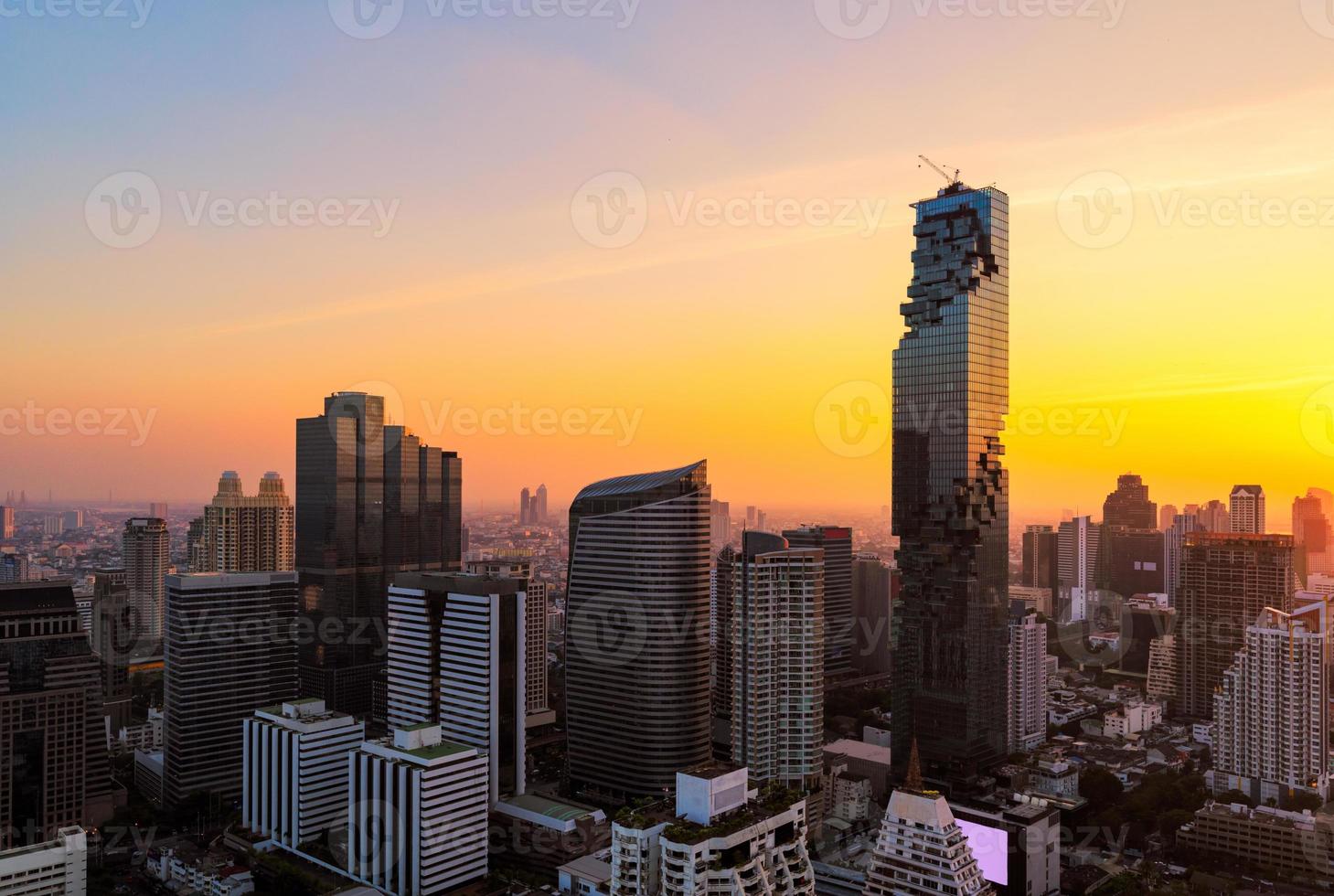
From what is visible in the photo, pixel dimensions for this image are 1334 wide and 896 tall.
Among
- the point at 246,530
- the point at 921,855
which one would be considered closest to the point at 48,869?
the point at 921,855

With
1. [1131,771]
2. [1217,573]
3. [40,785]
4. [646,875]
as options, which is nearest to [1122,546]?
[1217,573]

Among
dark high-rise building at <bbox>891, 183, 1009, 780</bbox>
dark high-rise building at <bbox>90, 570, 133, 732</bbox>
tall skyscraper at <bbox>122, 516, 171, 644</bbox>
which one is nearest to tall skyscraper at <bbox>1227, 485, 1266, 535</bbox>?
dark high-rise building at <bbox>891, 183, 1009, 780</bbox>

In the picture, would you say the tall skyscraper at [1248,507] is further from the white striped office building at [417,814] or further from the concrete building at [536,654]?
the white striped office building at [417,814]

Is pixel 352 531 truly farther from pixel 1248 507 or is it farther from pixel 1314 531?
pixel 1314 531

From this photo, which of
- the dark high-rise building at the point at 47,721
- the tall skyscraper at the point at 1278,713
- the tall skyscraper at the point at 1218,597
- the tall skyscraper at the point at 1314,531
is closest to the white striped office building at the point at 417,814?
the dark high-rise building at the point at 47,721

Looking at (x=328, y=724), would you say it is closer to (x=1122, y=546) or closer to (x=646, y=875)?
(x=646, y=875)
